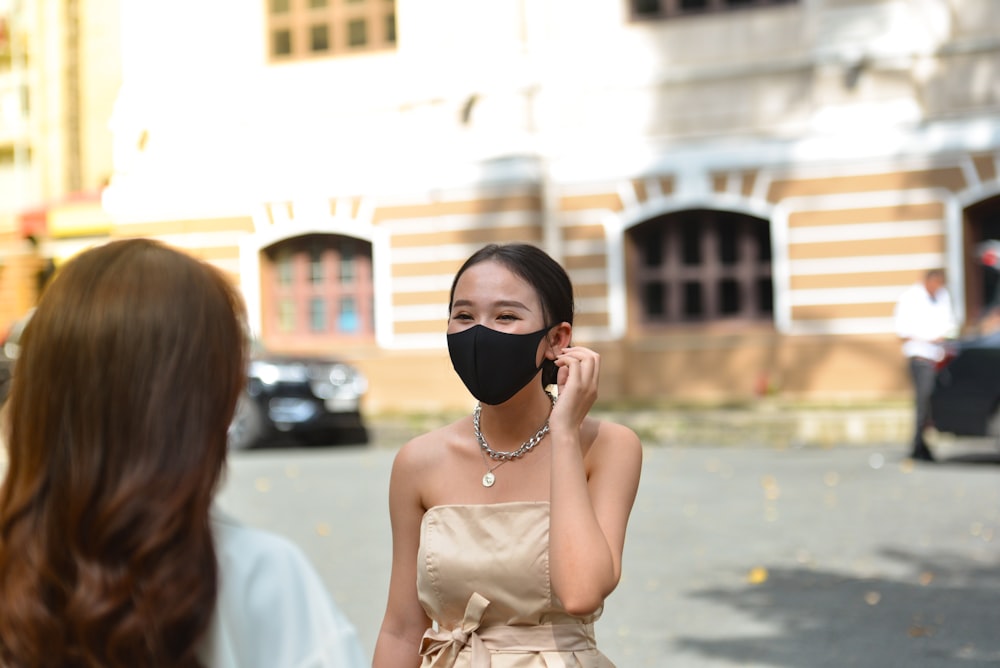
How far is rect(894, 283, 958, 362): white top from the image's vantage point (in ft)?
46.2

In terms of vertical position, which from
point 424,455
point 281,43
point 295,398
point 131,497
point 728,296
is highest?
point 281,43

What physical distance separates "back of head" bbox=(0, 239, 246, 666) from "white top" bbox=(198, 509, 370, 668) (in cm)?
3

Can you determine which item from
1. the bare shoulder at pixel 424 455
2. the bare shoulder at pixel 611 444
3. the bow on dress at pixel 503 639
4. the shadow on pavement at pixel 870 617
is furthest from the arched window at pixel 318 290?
the bow on dress at pixel 503 639

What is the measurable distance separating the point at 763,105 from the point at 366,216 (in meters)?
6.36

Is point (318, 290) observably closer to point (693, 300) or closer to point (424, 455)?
point (693, 300)

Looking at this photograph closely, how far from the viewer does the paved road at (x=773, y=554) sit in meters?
6.63

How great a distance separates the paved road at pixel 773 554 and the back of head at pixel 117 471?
15.8 ft

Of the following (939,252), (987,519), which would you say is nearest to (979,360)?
(987,519)

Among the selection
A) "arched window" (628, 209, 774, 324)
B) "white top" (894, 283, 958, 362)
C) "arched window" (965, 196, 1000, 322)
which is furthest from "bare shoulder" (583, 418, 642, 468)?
"arched window" (628, 209, 774, 324)

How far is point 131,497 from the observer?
5.46ft

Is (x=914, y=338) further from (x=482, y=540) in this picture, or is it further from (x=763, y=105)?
(x=482, y=540)

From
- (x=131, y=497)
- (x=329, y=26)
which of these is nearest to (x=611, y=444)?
(x=131, y=497)

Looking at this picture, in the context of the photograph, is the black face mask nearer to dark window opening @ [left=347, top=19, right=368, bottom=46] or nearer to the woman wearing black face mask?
the woman wearing black face mask

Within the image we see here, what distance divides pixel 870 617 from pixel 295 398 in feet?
34.6
